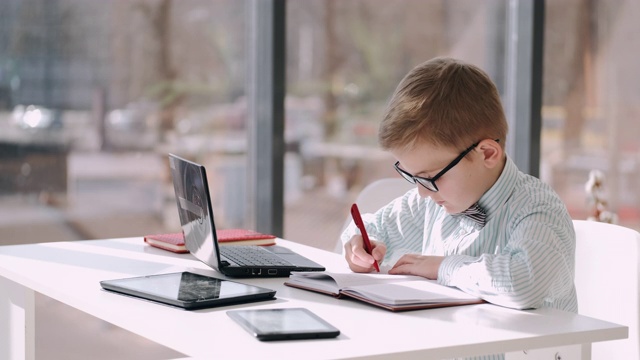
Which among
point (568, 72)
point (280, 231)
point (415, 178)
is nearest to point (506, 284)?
point (415, 178)

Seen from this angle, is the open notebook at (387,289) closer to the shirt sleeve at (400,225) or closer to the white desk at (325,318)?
the white desk at (325,318)

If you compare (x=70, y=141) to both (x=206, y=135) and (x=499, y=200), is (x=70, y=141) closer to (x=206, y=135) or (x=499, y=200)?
(x=206, y=135)

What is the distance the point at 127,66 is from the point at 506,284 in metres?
1.68

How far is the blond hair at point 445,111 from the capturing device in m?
1.67

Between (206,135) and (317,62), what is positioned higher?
(317,62)

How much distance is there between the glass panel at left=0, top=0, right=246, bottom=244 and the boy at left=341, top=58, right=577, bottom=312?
122 centimetres

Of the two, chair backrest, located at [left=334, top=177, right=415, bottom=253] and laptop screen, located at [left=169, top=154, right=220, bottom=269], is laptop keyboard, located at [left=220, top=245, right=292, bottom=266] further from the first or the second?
chair backrest, located at [left=334, top=177, right=415, bottom=253]

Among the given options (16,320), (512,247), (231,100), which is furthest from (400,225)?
(231,100)

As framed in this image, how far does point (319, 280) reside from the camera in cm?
168

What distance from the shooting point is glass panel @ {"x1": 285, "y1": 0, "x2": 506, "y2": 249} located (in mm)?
3076

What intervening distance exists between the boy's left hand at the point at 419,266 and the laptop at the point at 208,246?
0.19 metres

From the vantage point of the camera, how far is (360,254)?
5.91ft

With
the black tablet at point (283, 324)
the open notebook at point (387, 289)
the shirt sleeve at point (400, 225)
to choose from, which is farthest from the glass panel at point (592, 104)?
the black tablet at point (283, 324)

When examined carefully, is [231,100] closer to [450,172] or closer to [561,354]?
[450,172]
